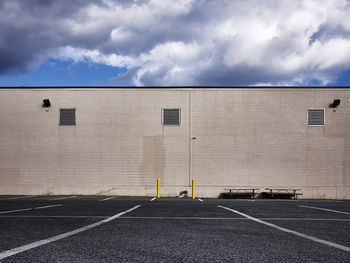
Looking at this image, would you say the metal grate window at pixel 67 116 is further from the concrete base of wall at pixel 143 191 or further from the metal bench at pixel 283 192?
the metal bench at pixel 283 192

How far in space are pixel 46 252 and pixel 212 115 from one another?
16.1 m

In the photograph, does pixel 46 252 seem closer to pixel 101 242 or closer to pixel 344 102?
pixel 101 242

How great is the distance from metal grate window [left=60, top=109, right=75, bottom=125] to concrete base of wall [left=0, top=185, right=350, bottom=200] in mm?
4495

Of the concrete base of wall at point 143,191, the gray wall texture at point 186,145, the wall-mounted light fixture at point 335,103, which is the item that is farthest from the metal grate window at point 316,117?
the concrete base of wall at point 143,191

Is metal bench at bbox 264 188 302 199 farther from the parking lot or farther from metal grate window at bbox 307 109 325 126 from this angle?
the parking lot

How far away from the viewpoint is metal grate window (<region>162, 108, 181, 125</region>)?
18.7 m

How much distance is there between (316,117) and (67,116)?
17.6 metres

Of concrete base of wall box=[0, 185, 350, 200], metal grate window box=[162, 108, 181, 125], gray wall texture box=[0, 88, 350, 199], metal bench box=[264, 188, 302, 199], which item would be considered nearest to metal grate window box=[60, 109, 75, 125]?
gray wall texture box=[0, 88, 350, 199]

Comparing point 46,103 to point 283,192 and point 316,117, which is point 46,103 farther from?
point 316,117

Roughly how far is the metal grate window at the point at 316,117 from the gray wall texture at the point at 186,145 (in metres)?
0.29

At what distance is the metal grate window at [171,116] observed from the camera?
18734mm

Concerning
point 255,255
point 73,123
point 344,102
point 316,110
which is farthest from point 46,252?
point 344,102

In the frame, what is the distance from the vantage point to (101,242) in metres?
3.96

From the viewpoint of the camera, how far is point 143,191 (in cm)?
1845
